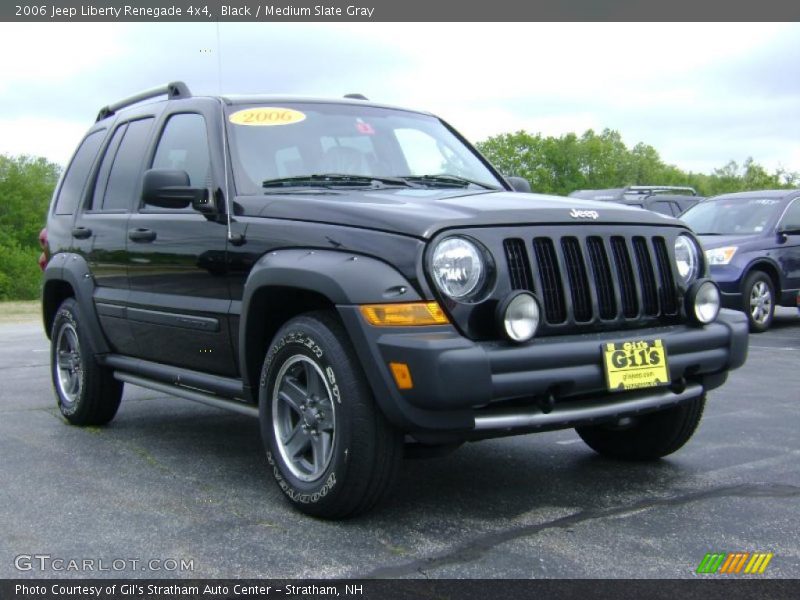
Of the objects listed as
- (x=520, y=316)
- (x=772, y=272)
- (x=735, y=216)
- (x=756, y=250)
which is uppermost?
(x=735, y=216)

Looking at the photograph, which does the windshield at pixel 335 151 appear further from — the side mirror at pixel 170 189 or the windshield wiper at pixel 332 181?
the side mirror at pixel 170 189

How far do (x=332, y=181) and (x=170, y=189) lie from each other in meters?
0.78

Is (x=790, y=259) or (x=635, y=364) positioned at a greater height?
(x=635, y=364)

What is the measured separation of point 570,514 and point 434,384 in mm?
981

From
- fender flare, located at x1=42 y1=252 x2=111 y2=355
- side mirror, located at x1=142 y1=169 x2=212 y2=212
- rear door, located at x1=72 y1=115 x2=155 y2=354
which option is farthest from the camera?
fender flare, located at x1=42 y1=252 x2=111 y2=355

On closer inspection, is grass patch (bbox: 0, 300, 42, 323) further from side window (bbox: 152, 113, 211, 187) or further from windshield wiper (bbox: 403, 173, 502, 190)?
windshield wiper (bbox: 403, 173, 502, 190)

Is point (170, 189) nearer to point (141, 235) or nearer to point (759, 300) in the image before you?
point (141, 235)

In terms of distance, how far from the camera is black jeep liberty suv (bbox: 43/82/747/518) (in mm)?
3635

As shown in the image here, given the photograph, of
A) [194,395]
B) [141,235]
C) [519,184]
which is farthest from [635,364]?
[141,235]

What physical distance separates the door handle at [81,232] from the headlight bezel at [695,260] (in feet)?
11.5

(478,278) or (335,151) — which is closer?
(478,278)

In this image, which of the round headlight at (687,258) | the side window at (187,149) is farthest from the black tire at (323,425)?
the round headlight at (687,258)

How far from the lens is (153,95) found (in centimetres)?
602

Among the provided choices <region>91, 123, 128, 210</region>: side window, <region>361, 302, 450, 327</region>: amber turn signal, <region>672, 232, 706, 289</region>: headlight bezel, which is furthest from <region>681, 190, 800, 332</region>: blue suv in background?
<region>361, 302, 450, 327</region>: amber turn signal
